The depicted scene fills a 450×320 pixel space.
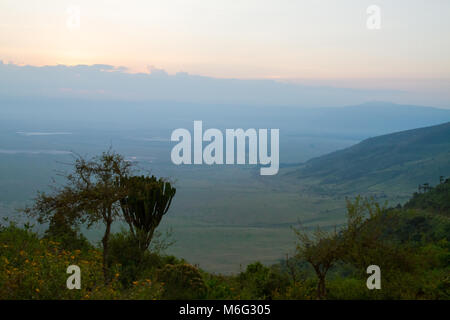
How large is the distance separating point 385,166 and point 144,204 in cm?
9999

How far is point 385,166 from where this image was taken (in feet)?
339

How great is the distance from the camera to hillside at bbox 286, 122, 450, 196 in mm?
82188

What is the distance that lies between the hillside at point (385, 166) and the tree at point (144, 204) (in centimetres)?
6926

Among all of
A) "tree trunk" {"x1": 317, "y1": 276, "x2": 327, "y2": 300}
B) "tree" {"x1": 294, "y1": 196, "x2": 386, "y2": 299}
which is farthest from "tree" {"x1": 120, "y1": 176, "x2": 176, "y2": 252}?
"tree trunk" {"x1": 317, "y1": 276, "x2": 327, "y2": 300}

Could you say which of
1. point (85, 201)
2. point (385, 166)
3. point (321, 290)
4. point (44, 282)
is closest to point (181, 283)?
point (44, 282)

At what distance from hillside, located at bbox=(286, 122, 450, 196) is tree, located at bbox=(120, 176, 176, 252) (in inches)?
2727

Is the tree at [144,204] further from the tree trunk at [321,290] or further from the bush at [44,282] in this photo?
the tree trunk at [321,290]

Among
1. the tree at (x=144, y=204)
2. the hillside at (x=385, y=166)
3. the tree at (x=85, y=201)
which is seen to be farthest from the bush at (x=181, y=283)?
the hillside at (x=385, y=166)

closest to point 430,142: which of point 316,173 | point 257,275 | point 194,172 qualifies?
point 316,173

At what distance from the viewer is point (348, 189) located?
90.3 meters

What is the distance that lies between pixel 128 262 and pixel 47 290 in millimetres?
5165

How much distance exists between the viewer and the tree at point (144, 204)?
11.9 m

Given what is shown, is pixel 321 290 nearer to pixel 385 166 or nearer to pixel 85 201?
pixel 85 201
